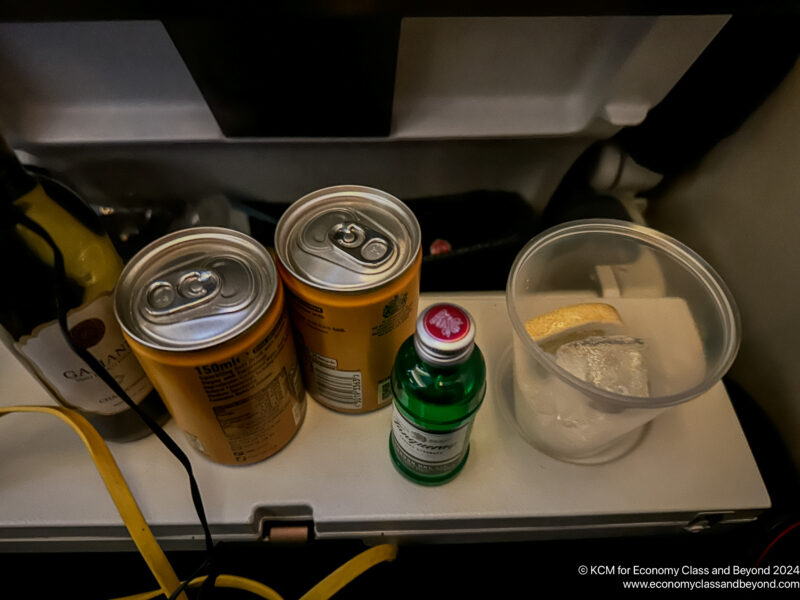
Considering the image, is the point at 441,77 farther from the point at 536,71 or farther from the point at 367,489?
the point at 367,489

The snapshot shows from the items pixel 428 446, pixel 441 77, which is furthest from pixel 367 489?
pixel 441 77

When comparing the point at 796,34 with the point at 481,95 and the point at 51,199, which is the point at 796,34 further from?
the point at 51,199

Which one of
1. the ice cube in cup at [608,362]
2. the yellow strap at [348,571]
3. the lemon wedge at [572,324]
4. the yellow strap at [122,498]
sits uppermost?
the lemon wedge at [572,324]

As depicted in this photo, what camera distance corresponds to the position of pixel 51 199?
42 centimetres

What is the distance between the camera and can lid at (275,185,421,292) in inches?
16.5

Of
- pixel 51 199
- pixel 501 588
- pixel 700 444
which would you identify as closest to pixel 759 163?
pixel 700 444

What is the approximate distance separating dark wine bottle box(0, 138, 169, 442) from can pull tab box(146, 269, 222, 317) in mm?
60

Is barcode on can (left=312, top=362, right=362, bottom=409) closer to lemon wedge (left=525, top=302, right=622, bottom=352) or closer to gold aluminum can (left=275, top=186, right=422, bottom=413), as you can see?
gold aluminum can (left=275, top=186, right=422, bottom=413)

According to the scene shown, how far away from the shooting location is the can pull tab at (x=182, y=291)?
0.40 metres

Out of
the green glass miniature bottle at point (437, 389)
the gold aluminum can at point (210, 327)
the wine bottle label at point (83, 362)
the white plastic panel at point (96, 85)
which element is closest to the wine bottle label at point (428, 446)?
the green glass miniature bottle at point (437, 389)

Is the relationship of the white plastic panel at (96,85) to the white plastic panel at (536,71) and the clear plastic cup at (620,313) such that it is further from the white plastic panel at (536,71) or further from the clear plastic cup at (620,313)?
the clear plastic cup at (620,313)

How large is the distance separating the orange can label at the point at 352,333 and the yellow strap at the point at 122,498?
0.19 m

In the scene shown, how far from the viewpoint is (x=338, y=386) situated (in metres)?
0.51

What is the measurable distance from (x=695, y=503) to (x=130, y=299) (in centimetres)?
51
